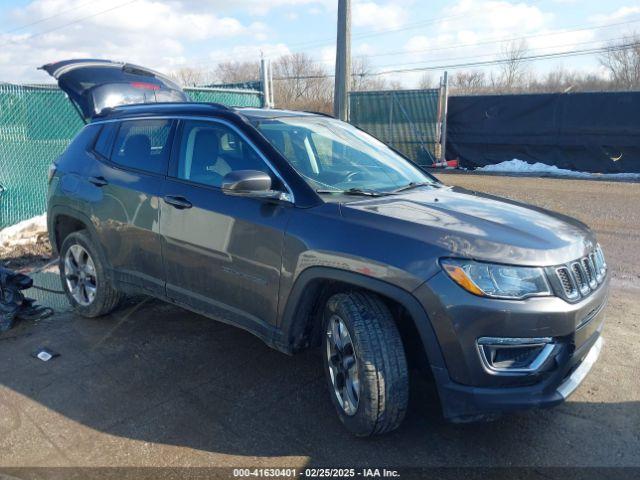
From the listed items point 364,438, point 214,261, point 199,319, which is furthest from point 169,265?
point 364,438

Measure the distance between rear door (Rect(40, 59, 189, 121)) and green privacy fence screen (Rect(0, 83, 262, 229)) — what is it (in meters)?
1.64

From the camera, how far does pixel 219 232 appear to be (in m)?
3.65

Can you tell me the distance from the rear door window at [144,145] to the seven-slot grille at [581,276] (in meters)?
2.78

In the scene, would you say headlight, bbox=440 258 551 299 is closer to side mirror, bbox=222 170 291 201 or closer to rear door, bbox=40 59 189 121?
side mirror, bbox=222 170 291 201

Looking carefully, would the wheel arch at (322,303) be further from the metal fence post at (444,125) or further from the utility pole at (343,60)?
the metal fence post at (444,125)

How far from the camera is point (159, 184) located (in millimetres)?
4129

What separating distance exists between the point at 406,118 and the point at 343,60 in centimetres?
427

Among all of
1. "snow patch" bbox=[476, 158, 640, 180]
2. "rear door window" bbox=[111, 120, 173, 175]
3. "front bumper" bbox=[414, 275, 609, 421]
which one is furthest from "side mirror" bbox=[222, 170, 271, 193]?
"snow patch" bbox=[476, 158, 640, 180]

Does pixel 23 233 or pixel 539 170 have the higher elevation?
pixel 539 170

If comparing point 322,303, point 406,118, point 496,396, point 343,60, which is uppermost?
point 343,60

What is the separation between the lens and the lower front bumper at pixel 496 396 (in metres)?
2.72

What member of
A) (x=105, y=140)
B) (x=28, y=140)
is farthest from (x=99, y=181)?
(x=28, y=140)

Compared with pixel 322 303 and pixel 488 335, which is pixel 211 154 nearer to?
pixel 322 303

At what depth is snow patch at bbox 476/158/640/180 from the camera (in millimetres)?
14461
